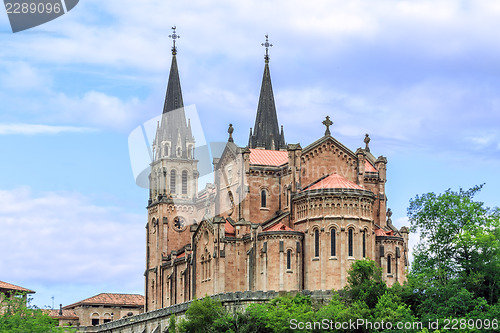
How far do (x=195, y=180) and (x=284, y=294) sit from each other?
3504cm

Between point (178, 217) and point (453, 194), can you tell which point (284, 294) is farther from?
point (178, 217)

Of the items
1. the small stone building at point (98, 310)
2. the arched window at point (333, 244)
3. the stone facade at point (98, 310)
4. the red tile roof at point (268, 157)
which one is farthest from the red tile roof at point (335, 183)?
the small stone building at point (98, 310)

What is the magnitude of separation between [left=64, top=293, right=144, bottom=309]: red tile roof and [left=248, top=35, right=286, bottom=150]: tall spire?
3200 centimetres

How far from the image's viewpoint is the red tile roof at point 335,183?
323 feet

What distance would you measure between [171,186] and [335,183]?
31724 millimetres

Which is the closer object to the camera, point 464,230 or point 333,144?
point 464,230

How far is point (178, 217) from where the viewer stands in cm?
12425

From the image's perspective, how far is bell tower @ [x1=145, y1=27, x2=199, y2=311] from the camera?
123312mm

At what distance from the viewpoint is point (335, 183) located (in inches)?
3893

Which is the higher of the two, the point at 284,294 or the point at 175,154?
the point at 175,154

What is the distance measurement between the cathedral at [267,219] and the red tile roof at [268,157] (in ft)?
0.39

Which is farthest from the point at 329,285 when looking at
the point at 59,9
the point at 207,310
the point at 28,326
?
the point at 59,9

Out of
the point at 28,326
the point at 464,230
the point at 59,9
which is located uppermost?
the point at 59,9

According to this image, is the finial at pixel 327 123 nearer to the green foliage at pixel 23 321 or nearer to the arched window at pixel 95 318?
the green foliage at pixel 23 321
